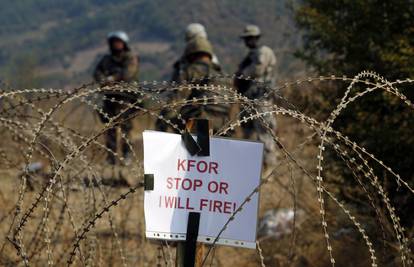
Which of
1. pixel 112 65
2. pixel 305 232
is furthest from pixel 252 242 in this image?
pixel 112 65

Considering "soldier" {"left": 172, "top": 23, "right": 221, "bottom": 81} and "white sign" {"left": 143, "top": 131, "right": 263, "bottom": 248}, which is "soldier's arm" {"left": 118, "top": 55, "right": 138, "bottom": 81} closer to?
"soldier" {"left": 172, "top": 23, "right": 221, "bottom": 81}

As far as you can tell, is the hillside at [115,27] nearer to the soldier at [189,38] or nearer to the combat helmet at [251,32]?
the combat helmet at [251,32]

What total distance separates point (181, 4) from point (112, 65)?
116 metres

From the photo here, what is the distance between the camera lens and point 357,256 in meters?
6.40

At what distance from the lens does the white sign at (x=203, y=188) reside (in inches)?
133

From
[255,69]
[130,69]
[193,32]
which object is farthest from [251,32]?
[193,32]

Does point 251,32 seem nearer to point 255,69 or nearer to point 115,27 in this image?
point 255,69

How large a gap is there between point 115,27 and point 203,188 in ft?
423

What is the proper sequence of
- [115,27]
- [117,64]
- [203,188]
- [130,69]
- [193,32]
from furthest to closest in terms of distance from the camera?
[115,27], [117,64], [130,69], [193,32], [203,188]

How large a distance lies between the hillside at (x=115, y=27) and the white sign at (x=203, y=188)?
96608mm

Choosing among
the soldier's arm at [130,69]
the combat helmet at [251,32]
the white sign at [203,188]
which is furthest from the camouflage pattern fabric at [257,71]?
the white sign at [203,188]

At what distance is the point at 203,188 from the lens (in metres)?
3.40

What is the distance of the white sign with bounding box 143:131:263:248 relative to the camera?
339 centimetres

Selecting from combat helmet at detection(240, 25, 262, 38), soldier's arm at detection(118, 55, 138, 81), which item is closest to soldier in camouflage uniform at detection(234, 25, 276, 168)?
combat helmet at detection(240, 25, 262, 38)
